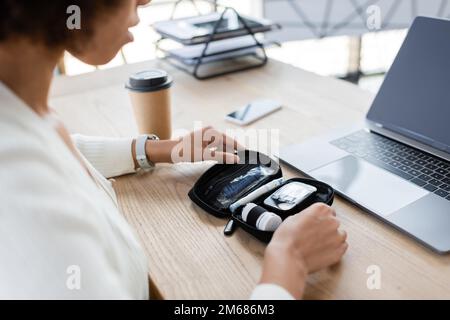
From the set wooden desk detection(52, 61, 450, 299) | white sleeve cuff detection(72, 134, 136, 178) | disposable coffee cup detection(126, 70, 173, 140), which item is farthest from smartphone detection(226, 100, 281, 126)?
white sleeve cuff detection(72, 134, 136, 178)

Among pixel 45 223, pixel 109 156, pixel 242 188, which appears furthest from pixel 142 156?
pixel 45 223

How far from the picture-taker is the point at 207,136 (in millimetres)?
914

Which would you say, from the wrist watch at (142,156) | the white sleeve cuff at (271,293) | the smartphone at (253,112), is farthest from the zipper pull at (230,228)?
the smartphone at (253,112)

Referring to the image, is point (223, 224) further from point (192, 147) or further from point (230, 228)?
point (192, 147)

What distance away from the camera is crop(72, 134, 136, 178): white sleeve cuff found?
90cm

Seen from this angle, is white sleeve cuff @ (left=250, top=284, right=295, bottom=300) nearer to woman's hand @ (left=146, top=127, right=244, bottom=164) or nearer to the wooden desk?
the wooden desk

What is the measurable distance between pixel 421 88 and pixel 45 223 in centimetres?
75

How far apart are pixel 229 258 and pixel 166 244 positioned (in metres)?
0.10

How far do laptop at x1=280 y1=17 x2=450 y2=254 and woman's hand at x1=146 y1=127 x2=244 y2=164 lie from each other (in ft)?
0.38

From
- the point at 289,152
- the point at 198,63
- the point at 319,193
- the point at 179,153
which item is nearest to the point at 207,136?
the point at 179,153

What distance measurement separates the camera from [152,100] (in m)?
0.97

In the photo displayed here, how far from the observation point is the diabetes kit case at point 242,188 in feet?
2.32

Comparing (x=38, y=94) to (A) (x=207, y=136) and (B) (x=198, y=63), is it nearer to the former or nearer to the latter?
(A) (x=207, y=136)
